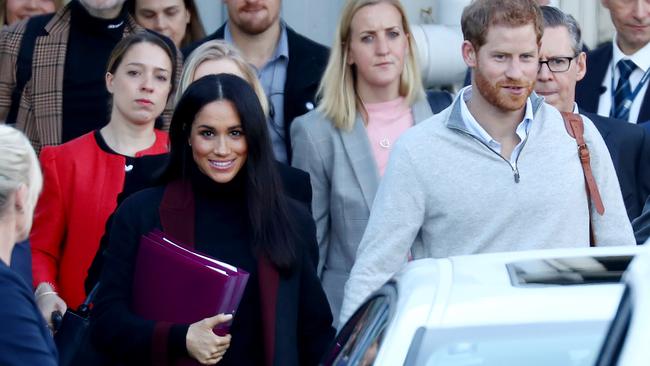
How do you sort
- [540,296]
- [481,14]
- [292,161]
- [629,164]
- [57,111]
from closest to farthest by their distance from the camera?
[540,296], [481,14], [629,164], [292,161], [57,111]

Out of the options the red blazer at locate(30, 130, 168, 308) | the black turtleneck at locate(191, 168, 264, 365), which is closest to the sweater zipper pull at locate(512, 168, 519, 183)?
the black turtleneck at locate(191, 168, 264, 365)

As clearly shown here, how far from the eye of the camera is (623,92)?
7.06 meters

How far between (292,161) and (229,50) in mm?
560

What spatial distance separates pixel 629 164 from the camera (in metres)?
5.91

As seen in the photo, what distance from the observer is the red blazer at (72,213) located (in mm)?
5973

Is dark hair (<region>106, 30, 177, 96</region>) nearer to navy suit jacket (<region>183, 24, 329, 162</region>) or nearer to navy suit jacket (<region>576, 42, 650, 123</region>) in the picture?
navy suit jacket (<region>183, 24, 329, 162</region>)

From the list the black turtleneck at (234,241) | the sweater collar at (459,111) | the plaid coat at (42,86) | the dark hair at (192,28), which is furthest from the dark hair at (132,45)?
the sweater collar at (459,111)

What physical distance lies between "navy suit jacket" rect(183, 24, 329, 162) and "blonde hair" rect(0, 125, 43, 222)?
8.60ft

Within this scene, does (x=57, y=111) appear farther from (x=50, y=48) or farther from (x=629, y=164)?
(x=629, y=164)

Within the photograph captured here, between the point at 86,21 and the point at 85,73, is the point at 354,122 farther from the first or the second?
the point at 86,21

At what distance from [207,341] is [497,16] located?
4.95ft

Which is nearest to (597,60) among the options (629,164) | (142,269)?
(629,164)

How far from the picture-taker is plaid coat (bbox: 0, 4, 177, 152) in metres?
6.71

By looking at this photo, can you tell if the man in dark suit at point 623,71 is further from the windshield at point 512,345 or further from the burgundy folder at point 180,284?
the windshield at point 512,345
